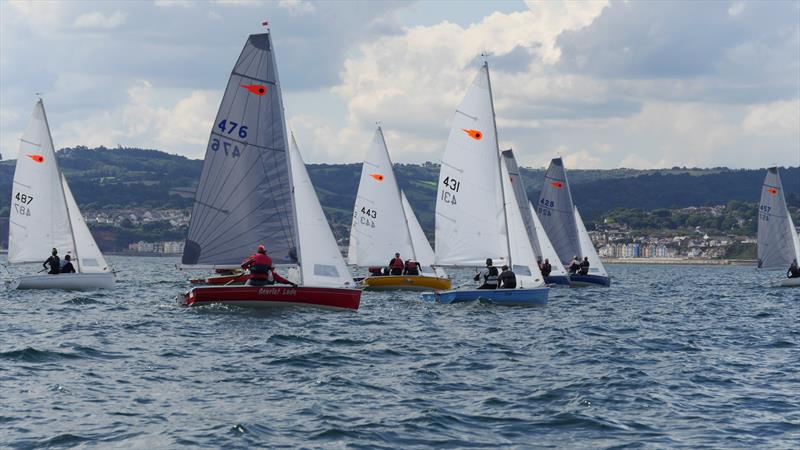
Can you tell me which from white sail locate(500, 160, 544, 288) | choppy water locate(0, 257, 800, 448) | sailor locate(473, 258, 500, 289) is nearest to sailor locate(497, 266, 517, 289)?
sailor locate(473, 258, 500, 289)

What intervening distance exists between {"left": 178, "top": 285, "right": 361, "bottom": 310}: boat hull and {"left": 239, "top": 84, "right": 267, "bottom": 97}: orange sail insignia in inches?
209

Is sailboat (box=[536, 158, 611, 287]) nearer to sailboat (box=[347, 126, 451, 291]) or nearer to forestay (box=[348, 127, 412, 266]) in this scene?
sailboat (box=[347, 126, 451, 291])

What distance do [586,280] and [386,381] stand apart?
128ft

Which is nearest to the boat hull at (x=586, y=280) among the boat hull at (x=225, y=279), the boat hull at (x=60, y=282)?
the boat hull at (x=225, y=279)

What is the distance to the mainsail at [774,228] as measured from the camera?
225ft

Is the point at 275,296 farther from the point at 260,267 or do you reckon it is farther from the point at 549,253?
the point at 549,253

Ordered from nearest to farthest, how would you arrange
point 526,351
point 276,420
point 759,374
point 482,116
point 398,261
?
1. point 276,420
2. point 759,374
3. point 526,351
4. point 482,116
5. point 398,261

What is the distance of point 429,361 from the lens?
21.7 meters

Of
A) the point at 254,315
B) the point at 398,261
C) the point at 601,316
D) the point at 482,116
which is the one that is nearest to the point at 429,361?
the point at 254,315

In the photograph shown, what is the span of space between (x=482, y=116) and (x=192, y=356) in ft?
62.0

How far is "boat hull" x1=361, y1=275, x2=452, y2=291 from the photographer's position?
46188 mm

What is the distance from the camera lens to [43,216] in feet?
144

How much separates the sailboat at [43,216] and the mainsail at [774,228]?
4132 cm

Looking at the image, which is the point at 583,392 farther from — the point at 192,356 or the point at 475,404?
the point at 192,356
